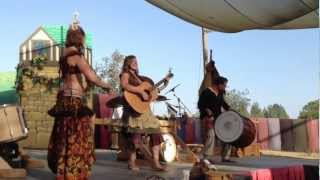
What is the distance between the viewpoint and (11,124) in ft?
21.7

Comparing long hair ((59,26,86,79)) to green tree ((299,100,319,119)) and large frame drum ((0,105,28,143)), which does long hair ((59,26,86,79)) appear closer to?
large frame drum ((0,105,28,143))

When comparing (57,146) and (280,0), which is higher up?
(280,0)

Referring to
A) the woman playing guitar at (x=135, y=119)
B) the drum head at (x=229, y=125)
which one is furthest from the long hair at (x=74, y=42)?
the drum head at (x=229, y=125)

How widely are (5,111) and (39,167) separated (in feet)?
3.56

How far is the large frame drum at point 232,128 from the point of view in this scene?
337 inches

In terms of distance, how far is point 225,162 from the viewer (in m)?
8.90

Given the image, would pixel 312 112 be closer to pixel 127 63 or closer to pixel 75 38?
pixel 127 63

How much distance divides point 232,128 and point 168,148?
108 centimetres

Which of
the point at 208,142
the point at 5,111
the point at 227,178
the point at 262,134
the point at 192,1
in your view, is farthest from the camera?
the point at 262,134

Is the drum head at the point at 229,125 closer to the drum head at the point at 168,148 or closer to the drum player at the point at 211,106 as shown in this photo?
the drum player at the point at 211,106

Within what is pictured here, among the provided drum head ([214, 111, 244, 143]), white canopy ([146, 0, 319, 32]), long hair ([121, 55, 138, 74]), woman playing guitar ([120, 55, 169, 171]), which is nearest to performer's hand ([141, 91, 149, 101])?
woman playing guitar ([120, 55, 169, 171])

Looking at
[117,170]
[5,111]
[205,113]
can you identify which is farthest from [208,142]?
[5,111]

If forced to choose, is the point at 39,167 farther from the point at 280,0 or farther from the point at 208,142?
the point at 280,0

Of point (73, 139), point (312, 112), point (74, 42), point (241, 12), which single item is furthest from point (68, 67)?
point (312, 112)
